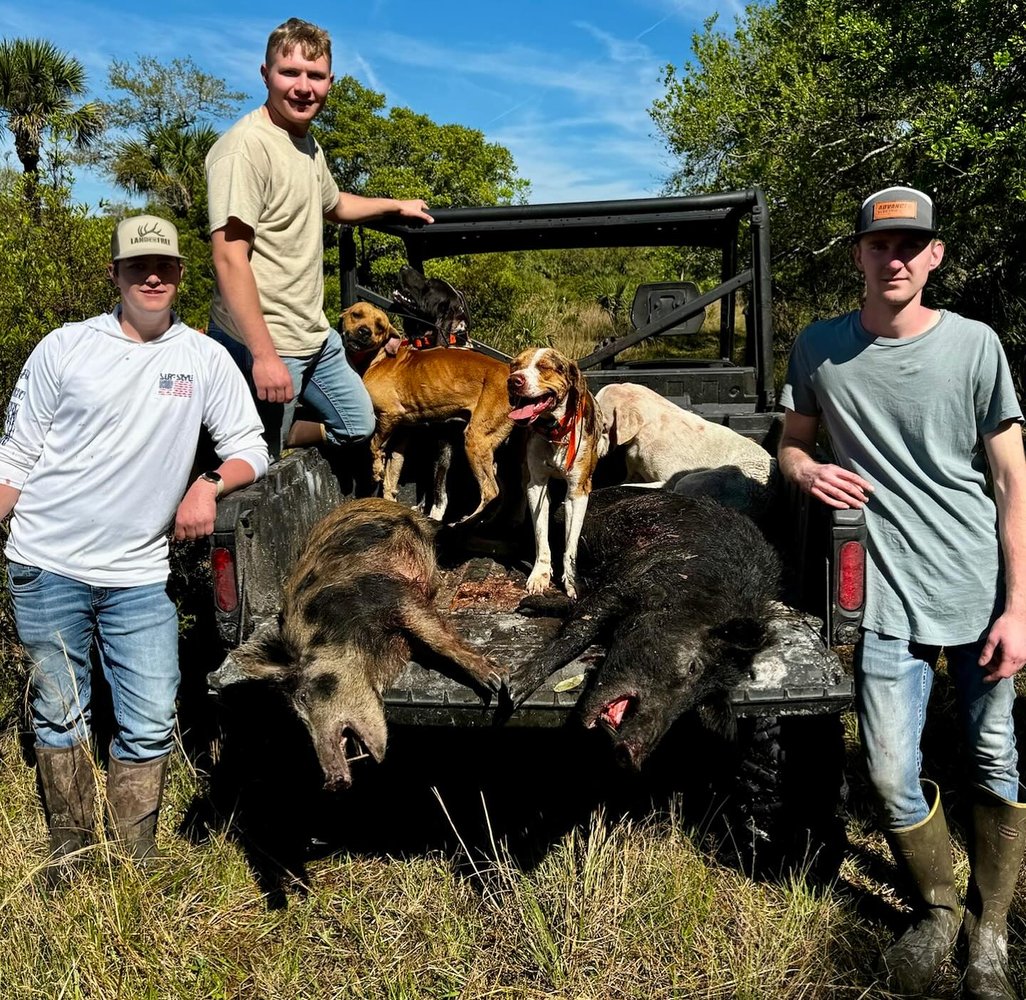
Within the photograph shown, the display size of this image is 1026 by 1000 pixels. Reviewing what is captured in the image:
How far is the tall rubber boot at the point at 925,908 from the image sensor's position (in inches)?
115

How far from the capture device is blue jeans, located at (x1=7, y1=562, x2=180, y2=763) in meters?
3.20

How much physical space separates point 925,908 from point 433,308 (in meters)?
3.95

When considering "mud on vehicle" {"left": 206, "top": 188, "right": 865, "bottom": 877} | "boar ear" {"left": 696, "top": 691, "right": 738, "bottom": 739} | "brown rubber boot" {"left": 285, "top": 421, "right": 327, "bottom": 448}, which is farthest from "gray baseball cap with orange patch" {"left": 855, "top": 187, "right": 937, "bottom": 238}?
"brown rubber boot" {"left": 285, "top": 421, "right": 327, "bottom": 448}

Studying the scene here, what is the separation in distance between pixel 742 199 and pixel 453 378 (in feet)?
6.35

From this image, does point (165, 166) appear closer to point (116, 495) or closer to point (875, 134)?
point (875, 134)

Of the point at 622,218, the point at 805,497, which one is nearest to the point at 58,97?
the point at 622,218

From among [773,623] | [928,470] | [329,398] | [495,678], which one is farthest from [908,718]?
[329,398]

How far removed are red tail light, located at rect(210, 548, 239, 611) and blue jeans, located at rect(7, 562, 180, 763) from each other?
0.75 ft

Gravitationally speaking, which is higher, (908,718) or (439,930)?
(908,718)

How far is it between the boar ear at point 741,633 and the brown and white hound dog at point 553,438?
3.36ft

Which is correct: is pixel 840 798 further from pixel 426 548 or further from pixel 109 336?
pixel 109 336

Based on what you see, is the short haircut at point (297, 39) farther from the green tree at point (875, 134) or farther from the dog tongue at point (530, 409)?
the green tree at point (875, 134)

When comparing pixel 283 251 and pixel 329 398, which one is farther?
pixel 329 398

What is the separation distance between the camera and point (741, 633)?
3113 mm
